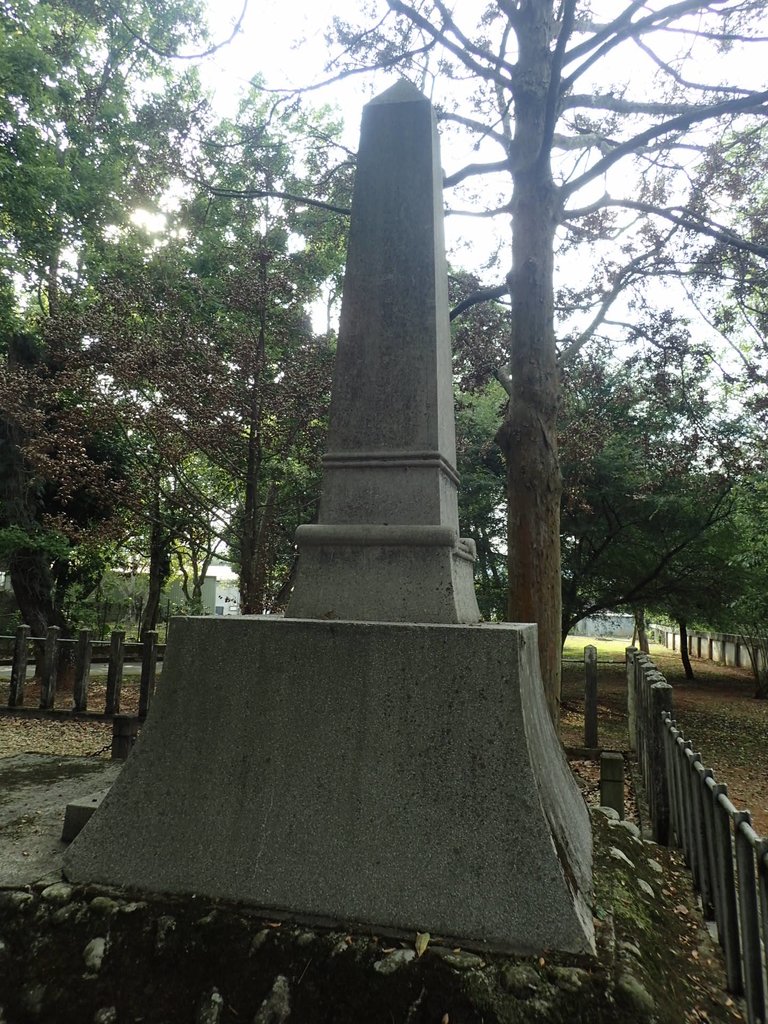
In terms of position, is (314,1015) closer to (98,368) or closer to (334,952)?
(334,952)

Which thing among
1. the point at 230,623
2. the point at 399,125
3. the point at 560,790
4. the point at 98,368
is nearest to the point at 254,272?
the point at 98,368

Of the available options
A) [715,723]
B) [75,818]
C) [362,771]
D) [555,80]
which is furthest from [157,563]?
[362,771]

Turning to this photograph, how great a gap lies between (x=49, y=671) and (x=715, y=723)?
37.3ft

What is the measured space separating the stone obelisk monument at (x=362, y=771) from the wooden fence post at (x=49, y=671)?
6622 mm

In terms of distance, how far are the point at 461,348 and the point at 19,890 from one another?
8203mm

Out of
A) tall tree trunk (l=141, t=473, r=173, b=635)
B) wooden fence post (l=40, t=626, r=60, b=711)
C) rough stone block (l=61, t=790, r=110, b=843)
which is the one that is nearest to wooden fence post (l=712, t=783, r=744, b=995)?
rough stone block (l=61, t=790, r=110, b=843)

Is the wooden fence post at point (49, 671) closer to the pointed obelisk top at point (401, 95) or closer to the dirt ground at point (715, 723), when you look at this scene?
the dirt ground at point (715, 723)

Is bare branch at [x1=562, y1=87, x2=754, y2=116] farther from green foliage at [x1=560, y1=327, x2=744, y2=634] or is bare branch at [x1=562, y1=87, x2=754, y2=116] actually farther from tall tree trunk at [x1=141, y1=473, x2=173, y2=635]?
tall tree trunk at [x1=141, y1=473, x2=173, y2=635]

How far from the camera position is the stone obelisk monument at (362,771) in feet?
6.70

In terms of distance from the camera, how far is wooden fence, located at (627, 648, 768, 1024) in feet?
7.29

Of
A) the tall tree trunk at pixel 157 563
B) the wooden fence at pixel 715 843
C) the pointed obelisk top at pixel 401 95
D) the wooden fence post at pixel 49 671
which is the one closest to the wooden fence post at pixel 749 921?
the wooden fence at pixel 715 843

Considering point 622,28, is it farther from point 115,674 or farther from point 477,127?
point 115,674

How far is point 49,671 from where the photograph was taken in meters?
8.16

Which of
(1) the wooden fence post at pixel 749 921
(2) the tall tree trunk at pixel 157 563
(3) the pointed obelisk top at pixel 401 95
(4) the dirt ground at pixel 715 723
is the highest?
(3) the pointed obelisk top at pixel 401 95
